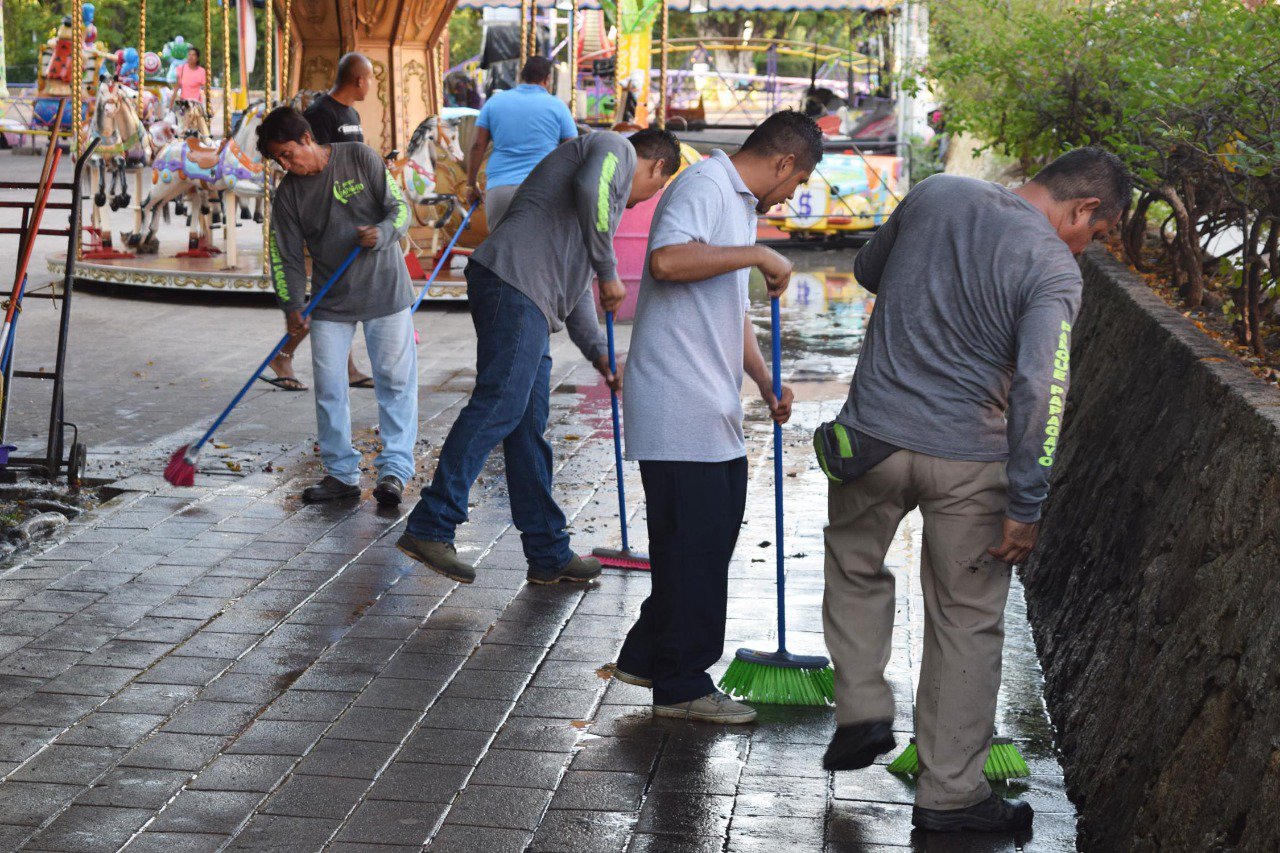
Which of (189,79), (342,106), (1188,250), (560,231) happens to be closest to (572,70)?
(342,106)

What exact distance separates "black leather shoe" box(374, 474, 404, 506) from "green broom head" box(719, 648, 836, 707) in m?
2.67

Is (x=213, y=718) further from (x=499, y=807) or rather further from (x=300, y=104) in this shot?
(x=300, y=104)

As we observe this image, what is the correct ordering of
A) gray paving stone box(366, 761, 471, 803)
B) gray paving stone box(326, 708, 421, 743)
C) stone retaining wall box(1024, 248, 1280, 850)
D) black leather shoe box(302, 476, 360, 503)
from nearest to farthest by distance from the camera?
1. stone retaining wall box(1024, 248, 1280, 850)
2. gray paving stone box(366, 761, 471, 803)
3. gray paving stone box(326, 708, 421, 743)
4. black leather shoe box(302, 476, 360, 503)

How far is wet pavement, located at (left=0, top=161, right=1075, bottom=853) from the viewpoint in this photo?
3830 mm

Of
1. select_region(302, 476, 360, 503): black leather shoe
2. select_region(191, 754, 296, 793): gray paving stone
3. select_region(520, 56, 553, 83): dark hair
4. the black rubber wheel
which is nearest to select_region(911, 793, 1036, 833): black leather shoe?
select_region(191, 754, 296, 793): gray paving stone

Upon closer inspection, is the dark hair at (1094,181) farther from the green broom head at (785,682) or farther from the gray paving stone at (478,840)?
the gray paving stone at (478,840)

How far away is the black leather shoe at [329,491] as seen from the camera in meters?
7.04

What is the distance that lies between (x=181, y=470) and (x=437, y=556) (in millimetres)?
1911

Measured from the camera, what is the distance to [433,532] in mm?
5684

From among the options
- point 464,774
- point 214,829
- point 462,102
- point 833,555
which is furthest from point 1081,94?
point 462,102

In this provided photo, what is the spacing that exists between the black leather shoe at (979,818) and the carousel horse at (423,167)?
35.8 feet

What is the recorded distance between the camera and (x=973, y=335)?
3703mm

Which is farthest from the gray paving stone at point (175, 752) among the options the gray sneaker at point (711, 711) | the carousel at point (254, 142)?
the carousel at point (254, 142)

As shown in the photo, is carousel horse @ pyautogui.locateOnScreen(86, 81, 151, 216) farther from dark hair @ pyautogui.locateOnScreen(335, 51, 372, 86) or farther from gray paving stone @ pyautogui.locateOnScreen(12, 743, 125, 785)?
gray paving stone @ pyautogui.locateOnScreen(12, 743, 125, 785)
